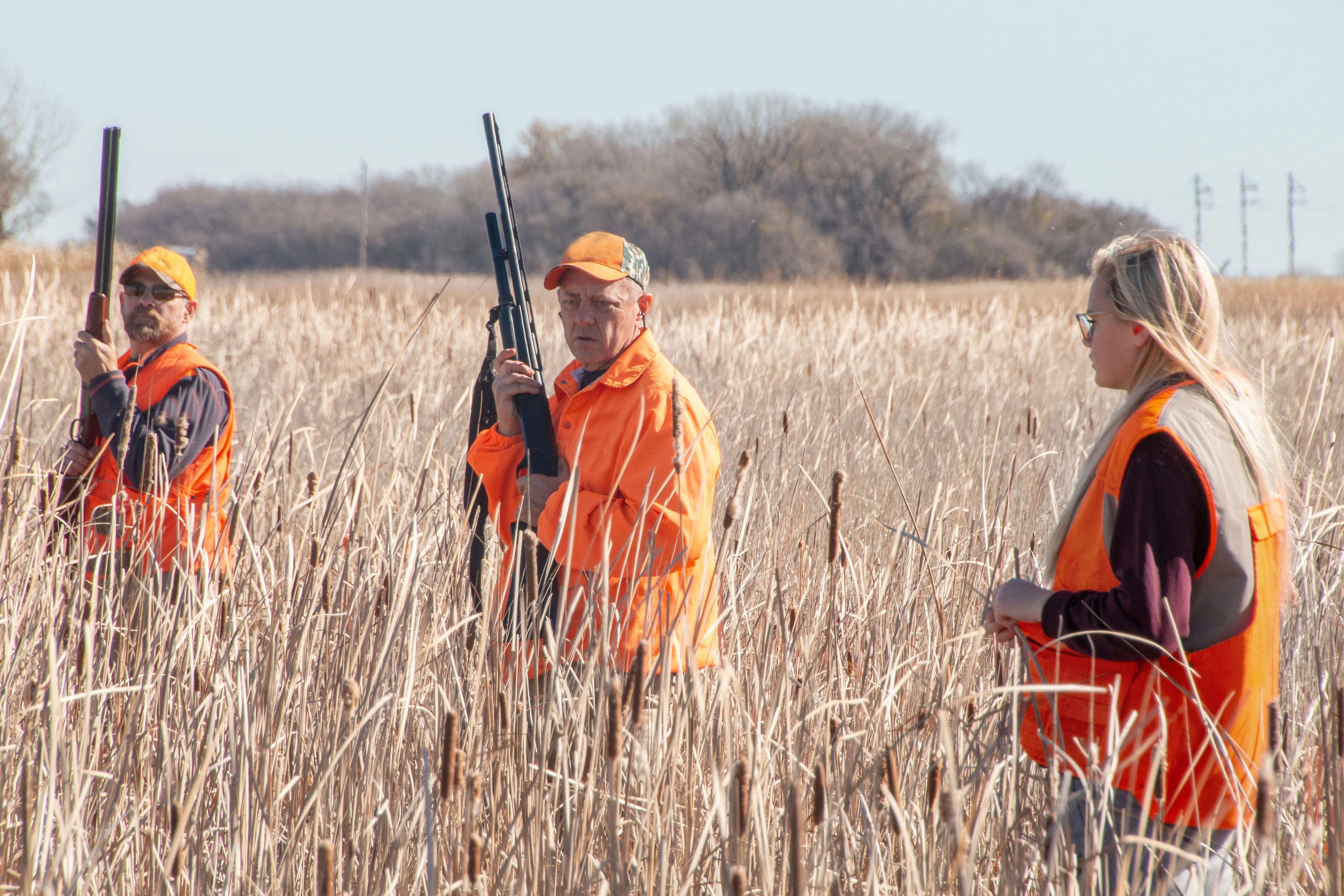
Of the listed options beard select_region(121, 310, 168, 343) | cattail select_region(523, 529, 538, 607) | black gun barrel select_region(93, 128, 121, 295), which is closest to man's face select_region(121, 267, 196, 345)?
beard select_region(121, 310, 168, 343)

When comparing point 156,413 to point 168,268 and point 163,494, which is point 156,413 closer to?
point 168,268

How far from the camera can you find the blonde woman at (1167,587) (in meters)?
1.30

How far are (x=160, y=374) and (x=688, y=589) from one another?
1.94 meters

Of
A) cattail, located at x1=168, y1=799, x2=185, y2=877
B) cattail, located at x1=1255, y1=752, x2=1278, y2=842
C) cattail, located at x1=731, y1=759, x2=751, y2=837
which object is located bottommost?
cattail, located at x1=168, y1=799, x2=185, y2=877

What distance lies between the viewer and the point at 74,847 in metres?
1.39

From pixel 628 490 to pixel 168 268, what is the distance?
1697 mm

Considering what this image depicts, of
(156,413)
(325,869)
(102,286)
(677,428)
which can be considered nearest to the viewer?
(325,869)

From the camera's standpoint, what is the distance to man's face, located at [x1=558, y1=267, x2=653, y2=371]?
6.80ft

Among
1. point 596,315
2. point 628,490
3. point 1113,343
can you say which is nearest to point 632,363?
point 596,315

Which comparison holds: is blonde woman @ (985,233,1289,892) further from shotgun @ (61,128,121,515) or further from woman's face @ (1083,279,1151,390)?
shotgun @ (61,128,121,515)

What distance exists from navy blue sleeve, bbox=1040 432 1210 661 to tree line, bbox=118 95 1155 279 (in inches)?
1331

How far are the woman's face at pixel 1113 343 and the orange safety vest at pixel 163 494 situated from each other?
5.08 feet

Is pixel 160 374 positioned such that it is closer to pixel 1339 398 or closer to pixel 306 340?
pixel 306 340

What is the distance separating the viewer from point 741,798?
3.28ft
